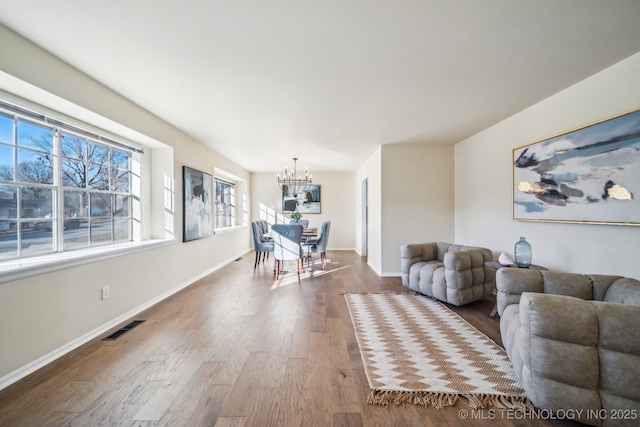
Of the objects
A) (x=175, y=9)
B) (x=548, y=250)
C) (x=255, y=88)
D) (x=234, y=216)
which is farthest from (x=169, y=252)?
(x=548, y=250)

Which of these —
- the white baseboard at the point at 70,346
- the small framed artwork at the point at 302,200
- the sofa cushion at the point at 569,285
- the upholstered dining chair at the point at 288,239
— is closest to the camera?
the white baseboard at the point at 70,346

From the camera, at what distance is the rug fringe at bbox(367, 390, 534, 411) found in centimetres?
159

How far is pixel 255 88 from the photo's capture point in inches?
101

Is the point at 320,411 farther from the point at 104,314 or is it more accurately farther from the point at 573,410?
the point at 104,314

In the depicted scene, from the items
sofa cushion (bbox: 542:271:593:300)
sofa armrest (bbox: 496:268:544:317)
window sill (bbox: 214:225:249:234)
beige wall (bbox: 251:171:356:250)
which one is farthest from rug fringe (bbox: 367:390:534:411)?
beige wall (bbox: 251:171:356:250)

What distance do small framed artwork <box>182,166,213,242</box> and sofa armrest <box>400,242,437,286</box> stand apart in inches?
130

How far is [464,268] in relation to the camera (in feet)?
10.2

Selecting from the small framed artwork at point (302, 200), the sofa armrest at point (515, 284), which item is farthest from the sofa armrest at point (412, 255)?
the small framed artwork at point (302, 200)

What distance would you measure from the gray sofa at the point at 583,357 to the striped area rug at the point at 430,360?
0.85 ft

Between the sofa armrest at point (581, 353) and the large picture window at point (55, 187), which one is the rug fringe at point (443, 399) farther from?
the large picture window at point (55, 187)

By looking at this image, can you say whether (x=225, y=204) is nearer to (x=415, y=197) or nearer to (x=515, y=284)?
(x=415, y=197)

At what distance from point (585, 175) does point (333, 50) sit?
256cm

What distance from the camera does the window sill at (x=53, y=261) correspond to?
6.02 feet

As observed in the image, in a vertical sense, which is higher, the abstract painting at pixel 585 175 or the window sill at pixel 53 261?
the abstract painting at pixel 585 175
